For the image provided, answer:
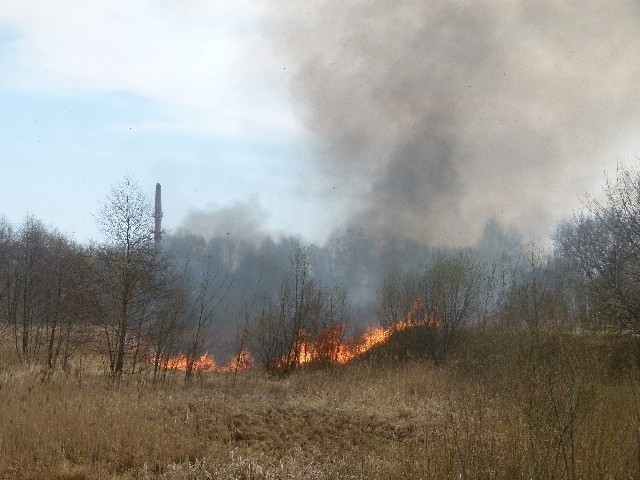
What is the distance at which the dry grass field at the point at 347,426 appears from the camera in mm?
6062

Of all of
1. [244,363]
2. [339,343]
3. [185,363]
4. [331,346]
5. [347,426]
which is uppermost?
[339,343]

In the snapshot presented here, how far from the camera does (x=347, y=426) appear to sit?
37.0 feet

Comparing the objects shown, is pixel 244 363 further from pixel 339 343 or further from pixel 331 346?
pixel 339 343

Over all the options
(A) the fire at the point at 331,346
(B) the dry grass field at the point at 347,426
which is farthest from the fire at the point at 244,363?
(B) the dry grass field at the point at 347,426

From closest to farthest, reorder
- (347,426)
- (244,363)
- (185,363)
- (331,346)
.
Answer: (347,426) < (185,363) < (331,346) < (244,363)

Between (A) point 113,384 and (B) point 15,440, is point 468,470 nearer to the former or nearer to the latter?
(B) point 15,440

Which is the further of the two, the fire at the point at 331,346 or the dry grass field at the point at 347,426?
the fire at the point at 331,346

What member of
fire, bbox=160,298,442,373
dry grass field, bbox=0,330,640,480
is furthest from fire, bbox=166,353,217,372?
dry grass field, bbox=0,330,640,480

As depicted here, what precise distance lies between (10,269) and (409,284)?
2356 cm

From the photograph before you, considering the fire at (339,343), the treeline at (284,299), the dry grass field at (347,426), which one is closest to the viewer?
the dry grass field at (347,426)

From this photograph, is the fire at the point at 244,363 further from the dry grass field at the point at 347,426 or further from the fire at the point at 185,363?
the dry grass field at the point at 347,426

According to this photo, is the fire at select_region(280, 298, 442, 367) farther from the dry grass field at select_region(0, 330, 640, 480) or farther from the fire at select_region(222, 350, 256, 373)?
the dry grass field at select_region(0, 330, 640, 480)

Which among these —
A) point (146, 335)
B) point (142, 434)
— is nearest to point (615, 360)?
point (142, 434)

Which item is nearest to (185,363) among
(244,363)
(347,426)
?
(244,363)
